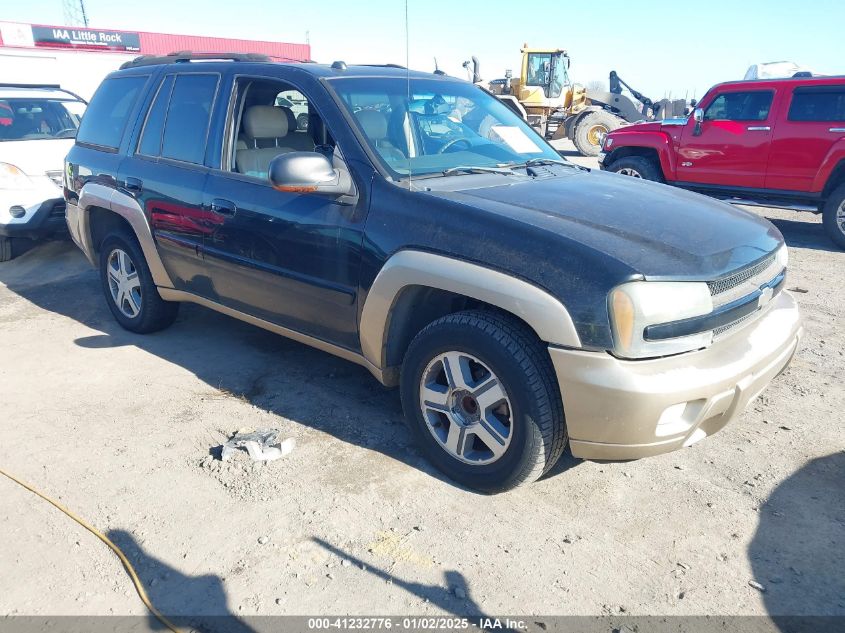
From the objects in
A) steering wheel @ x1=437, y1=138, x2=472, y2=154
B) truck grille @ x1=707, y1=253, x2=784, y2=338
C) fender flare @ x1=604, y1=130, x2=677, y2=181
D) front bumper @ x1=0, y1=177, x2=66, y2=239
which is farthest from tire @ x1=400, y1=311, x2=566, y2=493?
fender flare @ x1=604, y1=130, x2=677, y2=181

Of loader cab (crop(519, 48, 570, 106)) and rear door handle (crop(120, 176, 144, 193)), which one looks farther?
loader cab (crop(519, 48, 570, 106))

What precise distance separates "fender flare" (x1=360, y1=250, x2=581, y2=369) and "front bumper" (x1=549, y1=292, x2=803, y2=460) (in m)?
0.12

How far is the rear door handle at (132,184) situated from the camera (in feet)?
14.3

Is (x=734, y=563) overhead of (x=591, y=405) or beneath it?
beneath

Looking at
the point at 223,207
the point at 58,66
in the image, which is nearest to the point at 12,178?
the point at 223,207

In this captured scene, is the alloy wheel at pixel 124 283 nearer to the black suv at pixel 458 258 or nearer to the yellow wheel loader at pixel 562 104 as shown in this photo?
the black suv at pixel 458 258

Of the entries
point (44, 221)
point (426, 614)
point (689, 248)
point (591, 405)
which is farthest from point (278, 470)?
point (44, 221)

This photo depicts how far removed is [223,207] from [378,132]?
3.40 feet

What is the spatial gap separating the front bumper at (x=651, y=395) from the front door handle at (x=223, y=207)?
2093mm

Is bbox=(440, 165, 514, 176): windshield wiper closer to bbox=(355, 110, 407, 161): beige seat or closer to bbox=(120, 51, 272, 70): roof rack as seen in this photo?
bbox=(355, 110, 407, 161): beige seat

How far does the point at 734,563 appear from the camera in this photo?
2.54 meters

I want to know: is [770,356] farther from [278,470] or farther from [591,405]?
[278,470]

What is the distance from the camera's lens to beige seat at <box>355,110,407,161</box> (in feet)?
10.8

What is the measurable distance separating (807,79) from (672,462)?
7.09 metres
